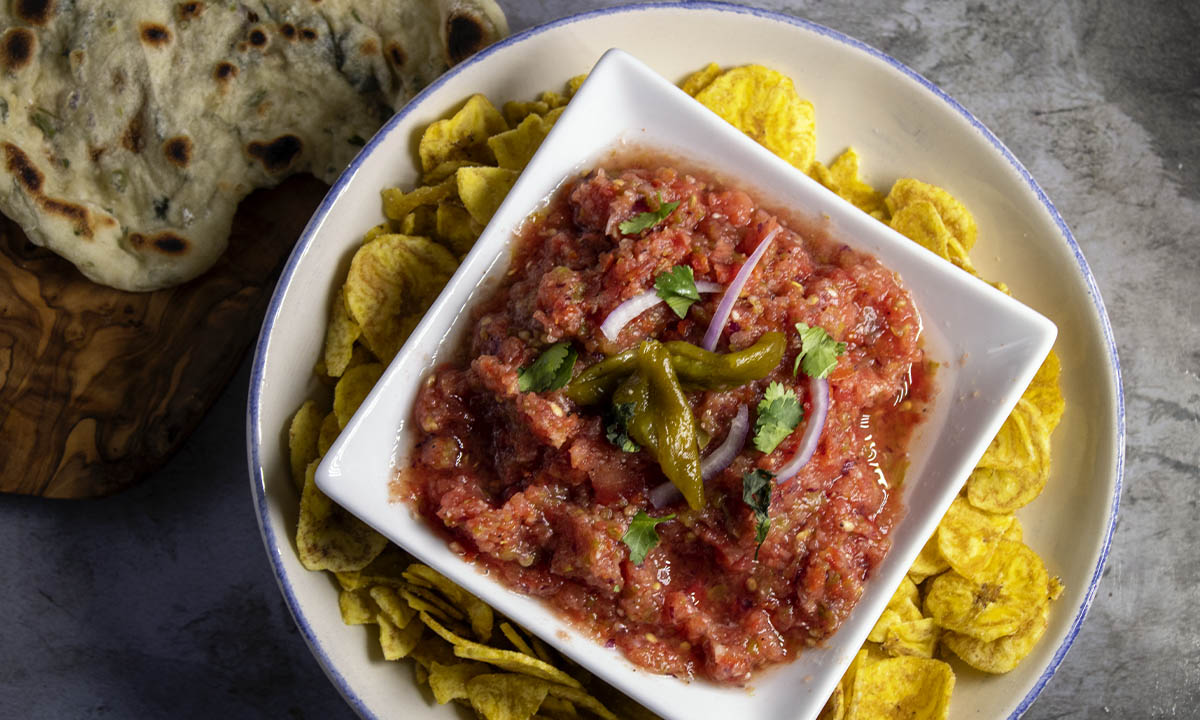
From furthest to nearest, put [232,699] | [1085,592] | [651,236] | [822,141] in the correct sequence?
[232,699] → [822,141] → [1085,592] → [651,236]

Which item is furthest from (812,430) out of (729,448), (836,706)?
(836,706)

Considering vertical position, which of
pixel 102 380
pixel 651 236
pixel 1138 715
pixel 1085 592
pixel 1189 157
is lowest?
pixel 1138 715

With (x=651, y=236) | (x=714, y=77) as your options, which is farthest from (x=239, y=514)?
(x=714, y=77)

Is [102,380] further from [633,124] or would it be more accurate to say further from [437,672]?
[633,124]

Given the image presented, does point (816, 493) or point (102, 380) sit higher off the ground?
point (816, 493)

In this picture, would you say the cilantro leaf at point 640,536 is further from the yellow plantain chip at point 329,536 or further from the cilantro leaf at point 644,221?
the yellow plantain chip at point 329,536

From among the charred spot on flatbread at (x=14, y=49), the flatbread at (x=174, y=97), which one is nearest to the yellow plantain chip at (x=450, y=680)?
the flatbread at (x=174, y=97)
